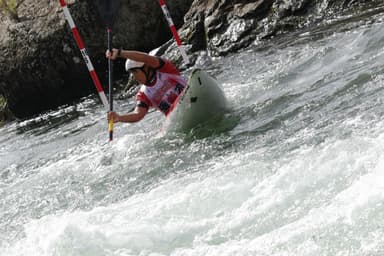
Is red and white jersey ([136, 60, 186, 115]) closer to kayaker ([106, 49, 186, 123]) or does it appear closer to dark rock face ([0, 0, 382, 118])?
kayaker ([106, 49, 186, 123])

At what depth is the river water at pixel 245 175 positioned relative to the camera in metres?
4.27

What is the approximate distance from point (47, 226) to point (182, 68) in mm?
7312

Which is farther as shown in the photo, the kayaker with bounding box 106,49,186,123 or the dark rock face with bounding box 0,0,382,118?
the dark rock face with bounding box 0,0,382,118

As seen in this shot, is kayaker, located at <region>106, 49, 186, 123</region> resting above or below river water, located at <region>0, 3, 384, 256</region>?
above

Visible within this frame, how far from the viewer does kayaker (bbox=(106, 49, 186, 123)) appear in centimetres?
802

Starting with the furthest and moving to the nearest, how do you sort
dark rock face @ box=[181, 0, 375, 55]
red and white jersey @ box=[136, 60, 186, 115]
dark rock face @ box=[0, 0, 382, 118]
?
dark rock face @ box=[0, 0, 382, 118], dark rock face @ box=[181, 0, 375, 55], red and white jersey @ box=[136, 60, 186, 115]

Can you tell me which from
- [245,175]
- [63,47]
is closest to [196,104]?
[245,175]

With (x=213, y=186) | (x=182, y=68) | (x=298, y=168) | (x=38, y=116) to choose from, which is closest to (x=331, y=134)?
(x=298, y=168)

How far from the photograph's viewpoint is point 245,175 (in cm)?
536

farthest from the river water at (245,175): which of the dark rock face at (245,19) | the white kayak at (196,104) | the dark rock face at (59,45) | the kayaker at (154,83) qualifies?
the dark rock face at (59,45)

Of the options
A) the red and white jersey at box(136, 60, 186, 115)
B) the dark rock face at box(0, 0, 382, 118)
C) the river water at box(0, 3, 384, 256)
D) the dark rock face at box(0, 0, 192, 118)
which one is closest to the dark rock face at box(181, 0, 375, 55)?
the river water at box(0, 3, 384, 256)

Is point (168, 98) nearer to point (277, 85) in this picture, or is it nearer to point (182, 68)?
point (277, 85)

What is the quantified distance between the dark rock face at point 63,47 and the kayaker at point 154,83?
21.4 feet

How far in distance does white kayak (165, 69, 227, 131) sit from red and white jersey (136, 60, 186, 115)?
0.98 ft
